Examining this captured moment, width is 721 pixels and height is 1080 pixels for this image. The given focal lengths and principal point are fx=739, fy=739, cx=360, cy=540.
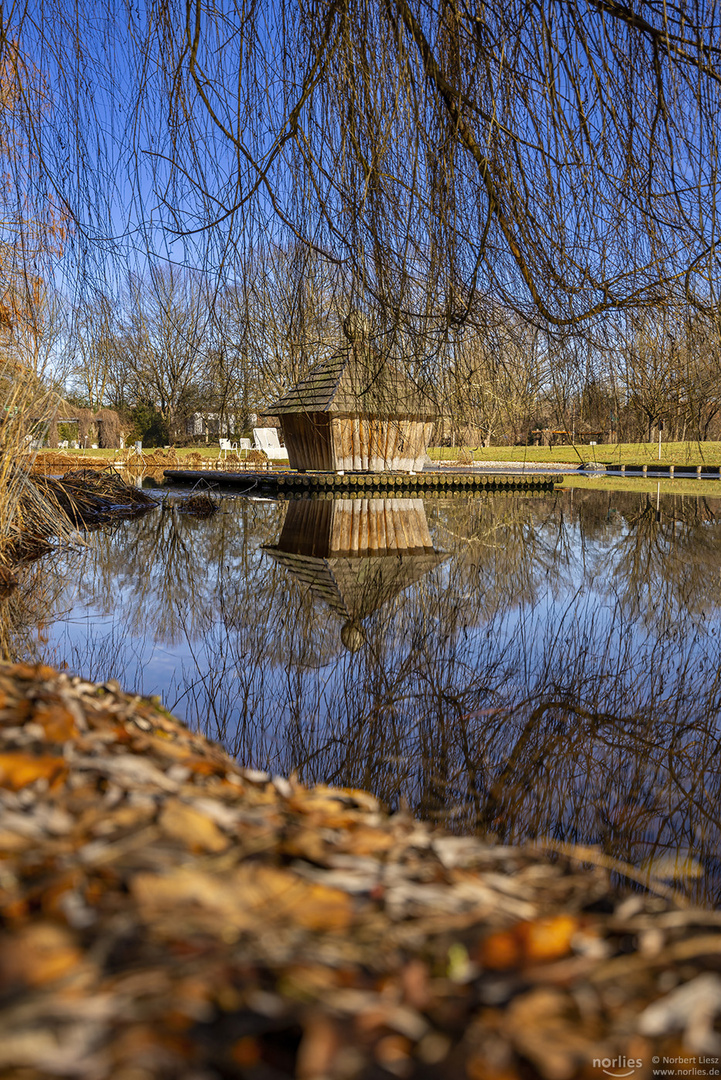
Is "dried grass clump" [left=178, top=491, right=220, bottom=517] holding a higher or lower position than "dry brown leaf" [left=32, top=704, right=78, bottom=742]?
higher

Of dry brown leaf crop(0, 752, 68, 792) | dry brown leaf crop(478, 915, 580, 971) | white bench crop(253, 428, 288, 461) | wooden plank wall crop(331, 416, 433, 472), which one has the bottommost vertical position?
dry brown leaf crop(478, 915, 580, 971)

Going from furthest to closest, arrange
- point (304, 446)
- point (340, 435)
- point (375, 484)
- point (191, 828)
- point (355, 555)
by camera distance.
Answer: point (304, 446) → point (340, 435) → point (375, 484) → point (355, 555) → point (191, 828)

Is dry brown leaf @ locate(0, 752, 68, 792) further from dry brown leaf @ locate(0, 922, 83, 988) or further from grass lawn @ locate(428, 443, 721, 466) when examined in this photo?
grass lawn @ locate(428, 443, 721, 466)

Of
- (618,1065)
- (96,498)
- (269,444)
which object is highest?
(269,444)

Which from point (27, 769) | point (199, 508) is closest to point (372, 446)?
point (199, 508)

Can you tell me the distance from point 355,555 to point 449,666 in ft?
12.1

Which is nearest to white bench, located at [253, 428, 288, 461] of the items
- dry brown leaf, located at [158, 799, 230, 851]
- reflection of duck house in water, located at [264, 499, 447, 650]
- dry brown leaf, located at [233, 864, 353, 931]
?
reflection of duck house in water, located at [264, 499, 447, 650]

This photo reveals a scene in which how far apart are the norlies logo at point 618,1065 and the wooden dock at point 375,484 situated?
14541mm

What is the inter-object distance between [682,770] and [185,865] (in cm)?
184

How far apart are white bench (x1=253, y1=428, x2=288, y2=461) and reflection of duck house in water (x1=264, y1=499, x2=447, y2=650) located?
1685 cm

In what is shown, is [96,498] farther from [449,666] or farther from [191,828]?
[191,828]

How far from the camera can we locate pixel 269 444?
28781 millimetres

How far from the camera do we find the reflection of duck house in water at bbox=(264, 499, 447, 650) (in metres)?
4.91

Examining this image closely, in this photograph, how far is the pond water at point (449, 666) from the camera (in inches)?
83.0
